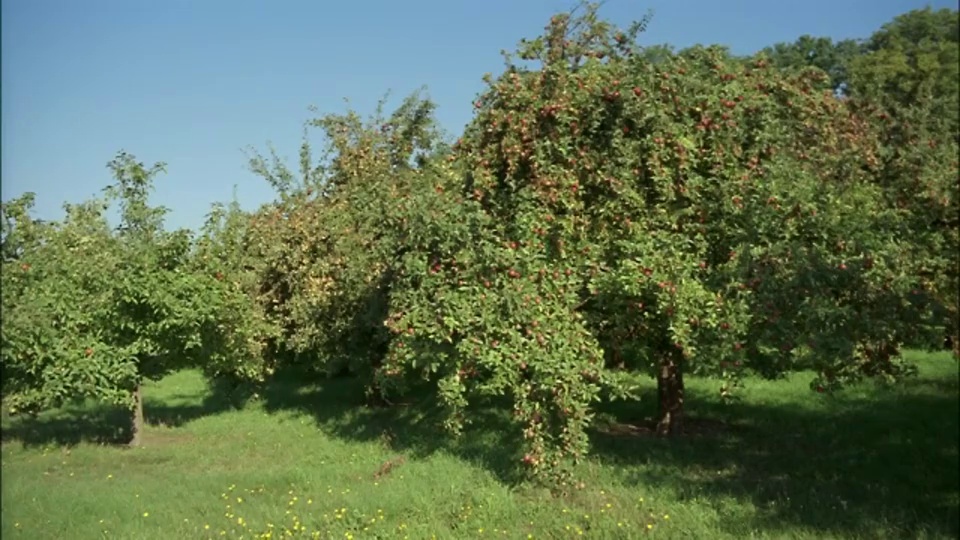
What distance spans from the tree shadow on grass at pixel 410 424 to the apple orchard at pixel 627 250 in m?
0.96

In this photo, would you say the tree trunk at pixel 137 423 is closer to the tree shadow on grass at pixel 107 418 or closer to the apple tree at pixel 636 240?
the tree shadow on grass at pixel 107 418

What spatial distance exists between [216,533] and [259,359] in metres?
9.18

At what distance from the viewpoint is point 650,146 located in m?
9.71

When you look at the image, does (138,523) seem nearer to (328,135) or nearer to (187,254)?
(187,254)

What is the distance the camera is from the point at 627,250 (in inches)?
371

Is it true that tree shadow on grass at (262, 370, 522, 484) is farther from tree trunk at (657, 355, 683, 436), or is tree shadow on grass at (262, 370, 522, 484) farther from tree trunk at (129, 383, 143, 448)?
tree trunk at (129, 383, 143, 448)

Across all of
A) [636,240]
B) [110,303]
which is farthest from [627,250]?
[110,303]

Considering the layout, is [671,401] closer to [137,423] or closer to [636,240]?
[636,240]

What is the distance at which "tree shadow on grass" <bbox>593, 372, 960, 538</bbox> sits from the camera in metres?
7.49

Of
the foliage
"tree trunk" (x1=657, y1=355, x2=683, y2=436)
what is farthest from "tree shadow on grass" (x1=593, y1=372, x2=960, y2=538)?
the foliage

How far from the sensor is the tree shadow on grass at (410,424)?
442 inches

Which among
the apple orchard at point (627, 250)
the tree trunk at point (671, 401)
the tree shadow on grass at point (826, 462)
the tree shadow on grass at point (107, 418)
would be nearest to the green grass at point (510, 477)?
the tree shadow on grass at point (826, 462)

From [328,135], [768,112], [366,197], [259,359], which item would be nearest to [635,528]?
[768,112]

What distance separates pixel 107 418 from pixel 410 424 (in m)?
7.16
